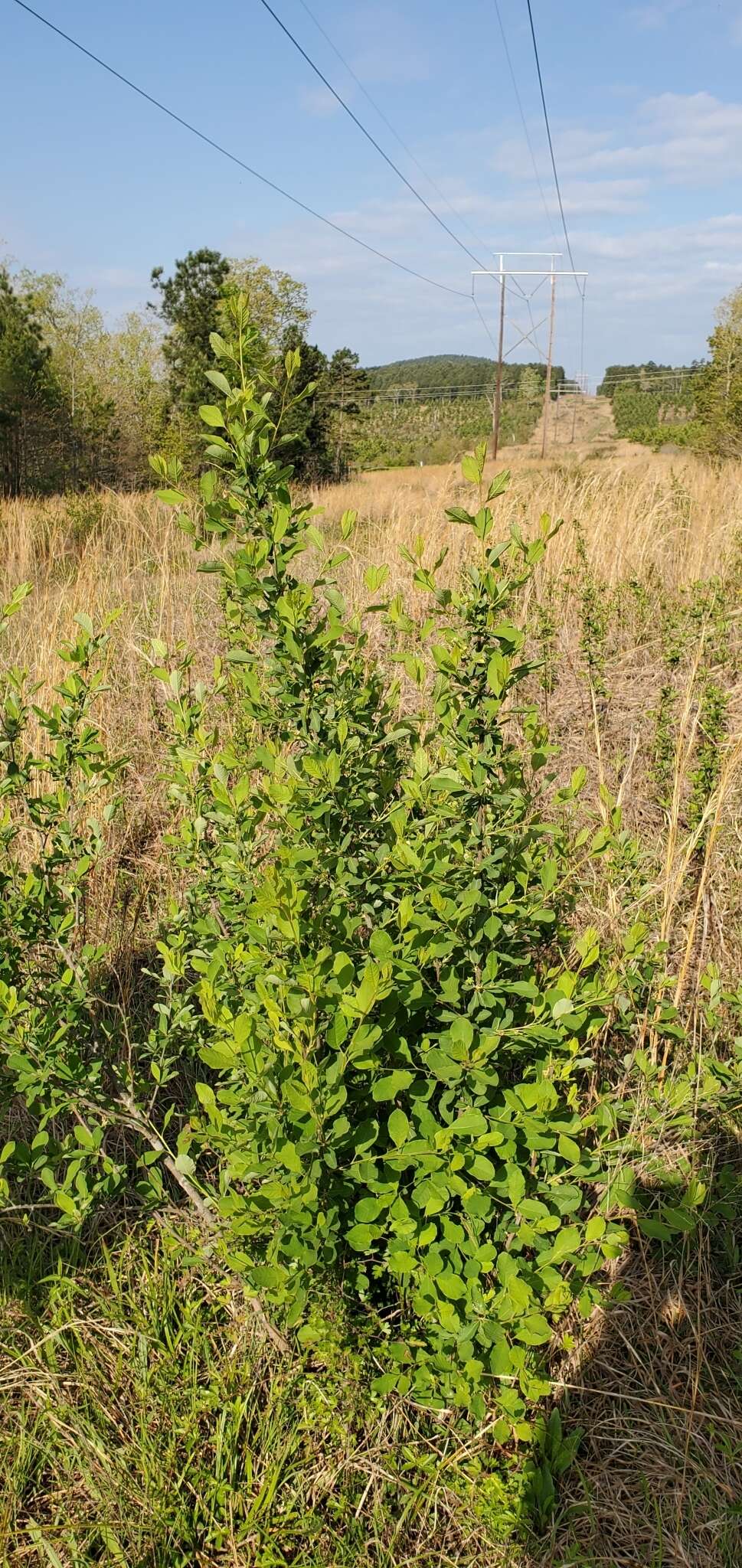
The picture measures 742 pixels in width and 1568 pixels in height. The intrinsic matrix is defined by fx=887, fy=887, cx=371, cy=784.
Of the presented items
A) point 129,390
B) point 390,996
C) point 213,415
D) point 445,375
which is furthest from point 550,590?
point 445,375

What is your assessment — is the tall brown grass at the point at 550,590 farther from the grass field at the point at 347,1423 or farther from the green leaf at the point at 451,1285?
the green leaf at the point at 451,1285

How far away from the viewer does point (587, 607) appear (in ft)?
12.3

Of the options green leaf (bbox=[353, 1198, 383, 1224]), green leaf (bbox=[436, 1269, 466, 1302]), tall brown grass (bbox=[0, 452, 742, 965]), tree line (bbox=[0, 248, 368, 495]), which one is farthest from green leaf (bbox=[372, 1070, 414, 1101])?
tree line (bbox=[0, 248, 368, 495])

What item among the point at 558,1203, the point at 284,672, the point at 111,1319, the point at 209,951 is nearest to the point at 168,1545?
the point at 111,1319

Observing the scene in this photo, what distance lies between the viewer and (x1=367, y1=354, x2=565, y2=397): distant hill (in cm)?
7362

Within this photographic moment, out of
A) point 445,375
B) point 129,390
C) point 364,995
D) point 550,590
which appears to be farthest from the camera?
point 445,375

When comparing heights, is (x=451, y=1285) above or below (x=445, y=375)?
below

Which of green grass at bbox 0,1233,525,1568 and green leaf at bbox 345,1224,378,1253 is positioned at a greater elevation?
green leaf at bbox 345,1224,378,1253

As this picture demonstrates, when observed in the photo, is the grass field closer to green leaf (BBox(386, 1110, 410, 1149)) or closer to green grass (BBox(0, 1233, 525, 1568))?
green grass (BBox(0, 1233, 525, 1568))

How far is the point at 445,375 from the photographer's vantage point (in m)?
91.9

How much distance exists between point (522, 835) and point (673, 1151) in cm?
80

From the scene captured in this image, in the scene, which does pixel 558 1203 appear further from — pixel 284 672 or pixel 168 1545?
pixel 284 672

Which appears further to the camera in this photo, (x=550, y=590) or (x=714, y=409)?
(x=714, y=409)

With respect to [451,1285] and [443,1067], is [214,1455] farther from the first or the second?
[443,1067]
